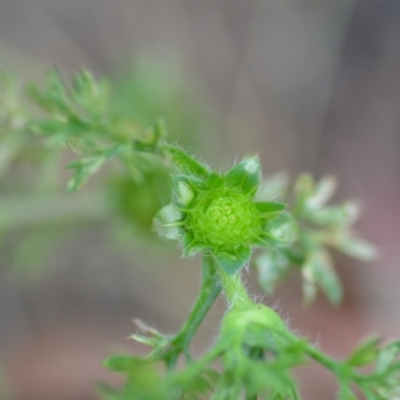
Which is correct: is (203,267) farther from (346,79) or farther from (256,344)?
(346,79)

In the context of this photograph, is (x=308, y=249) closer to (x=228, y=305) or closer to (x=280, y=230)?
(x=280, y=230)

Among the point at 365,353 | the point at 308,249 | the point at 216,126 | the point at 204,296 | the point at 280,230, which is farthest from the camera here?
the point at 216,126

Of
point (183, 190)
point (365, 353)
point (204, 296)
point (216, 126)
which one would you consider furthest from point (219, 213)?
point (216, 126)

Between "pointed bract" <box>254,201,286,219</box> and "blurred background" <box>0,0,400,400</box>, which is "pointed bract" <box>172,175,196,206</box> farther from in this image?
"blurred background" <box>0,0,400,400</box>

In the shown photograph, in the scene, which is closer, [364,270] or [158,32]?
[364,270]

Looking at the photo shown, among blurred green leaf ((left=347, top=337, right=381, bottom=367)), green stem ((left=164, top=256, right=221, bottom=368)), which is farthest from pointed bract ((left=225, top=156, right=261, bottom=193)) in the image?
blurred green leaf ((left=347, top=337, right=381, bottom=367))

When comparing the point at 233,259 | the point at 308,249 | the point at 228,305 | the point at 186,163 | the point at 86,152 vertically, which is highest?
the point at 308,249

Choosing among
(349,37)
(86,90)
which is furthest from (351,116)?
(86,90)
